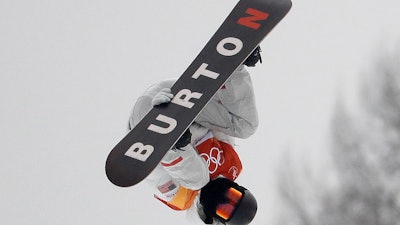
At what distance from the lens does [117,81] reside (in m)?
6.84

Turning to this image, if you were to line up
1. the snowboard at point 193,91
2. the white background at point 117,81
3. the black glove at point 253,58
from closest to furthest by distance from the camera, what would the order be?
the snowboard at point 193,91
the black glove at point 253,58
the white background at point 117,81

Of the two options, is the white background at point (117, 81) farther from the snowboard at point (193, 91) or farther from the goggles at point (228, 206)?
the snowboard at point (193, 91)

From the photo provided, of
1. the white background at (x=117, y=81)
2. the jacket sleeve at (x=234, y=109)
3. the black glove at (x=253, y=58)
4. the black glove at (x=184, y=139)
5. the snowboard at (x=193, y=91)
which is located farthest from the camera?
the white background at (x=117, y=81)

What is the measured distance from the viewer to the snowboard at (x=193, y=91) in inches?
140

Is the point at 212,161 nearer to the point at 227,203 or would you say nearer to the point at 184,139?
the point at 227,203

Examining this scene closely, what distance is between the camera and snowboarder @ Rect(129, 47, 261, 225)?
3.84 metres

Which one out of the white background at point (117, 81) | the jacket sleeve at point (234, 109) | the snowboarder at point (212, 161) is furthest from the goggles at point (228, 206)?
the white background at point (117, 81)

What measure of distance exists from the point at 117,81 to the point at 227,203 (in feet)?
10.0

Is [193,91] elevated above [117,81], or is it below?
below

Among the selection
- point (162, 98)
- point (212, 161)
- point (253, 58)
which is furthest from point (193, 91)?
A: point (212, 161)

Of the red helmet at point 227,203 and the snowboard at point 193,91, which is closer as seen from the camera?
the snowboard at point 193,91

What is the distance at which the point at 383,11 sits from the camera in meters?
7.53

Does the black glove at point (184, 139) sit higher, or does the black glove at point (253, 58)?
the black glove at point (253, 58)

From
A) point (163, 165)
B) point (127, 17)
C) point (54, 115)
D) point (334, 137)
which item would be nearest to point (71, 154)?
point (54, 115)
